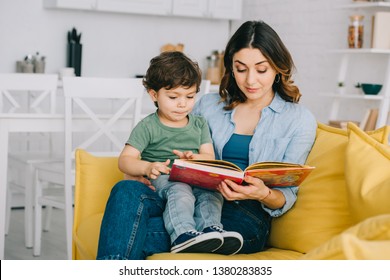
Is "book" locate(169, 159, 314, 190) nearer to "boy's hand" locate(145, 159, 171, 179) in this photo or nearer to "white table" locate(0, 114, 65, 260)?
"boy's hand" locate(145, 159, 171, 179)

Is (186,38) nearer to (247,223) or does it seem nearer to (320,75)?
(320,75)

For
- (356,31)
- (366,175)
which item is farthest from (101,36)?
(366,175)

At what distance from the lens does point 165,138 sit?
2.43 m

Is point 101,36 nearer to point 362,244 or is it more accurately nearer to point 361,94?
point 361,94

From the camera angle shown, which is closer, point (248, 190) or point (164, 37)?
point (248, 190)

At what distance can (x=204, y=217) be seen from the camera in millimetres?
2137

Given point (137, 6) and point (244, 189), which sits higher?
point (137, 6)

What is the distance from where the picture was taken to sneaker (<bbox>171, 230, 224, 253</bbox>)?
6.48ft

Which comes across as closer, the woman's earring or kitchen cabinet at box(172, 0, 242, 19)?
the woman's earring

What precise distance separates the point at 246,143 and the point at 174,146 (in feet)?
0.78

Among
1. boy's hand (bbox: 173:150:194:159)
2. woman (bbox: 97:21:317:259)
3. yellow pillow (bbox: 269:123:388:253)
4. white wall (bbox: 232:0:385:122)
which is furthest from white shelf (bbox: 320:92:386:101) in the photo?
boy's hand (bbox: 173:150:194:159)

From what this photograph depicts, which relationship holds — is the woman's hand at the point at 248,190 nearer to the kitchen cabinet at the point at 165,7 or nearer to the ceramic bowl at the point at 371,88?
the ceramic bowl at the point at 371,88

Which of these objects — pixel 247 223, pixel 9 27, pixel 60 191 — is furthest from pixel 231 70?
pixel 9 27

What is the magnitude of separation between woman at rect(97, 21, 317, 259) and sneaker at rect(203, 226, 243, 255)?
100 mm
